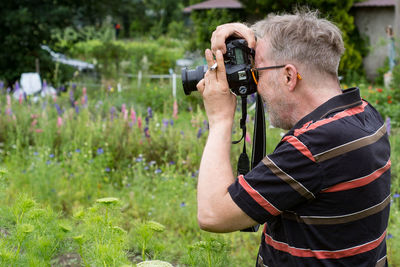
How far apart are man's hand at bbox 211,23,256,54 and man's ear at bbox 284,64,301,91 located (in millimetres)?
189

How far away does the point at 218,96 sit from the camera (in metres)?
1.71

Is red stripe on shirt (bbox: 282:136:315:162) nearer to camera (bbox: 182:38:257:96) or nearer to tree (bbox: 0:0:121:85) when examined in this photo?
camera (bbox: 182:38:257:96)

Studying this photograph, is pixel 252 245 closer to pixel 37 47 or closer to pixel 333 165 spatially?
pixel 333 165

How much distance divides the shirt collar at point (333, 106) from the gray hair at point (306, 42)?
0.30 feet

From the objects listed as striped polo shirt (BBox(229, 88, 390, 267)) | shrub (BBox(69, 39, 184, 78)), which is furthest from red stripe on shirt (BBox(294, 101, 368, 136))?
shrub (BBox(69, 39, 184, 78))

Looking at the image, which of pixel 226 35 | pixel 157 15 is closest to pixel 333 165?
pixel 226 35

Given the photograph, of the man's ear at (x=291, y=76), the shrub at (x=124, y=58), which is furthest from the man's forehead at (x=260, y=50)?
the shrub at (x=124, y=58)

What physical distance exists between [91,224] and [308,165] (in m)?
0.94

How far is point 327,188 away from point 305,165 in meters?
0.10

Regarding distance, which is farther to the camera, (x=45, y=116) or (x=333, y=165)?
(x=45, y=116)

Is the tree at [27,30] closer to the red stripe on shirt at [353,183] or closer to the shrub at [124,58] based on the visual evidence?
the shrub at [124,58]

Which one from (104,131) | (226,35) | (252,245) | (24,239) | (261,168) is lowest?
(252,245)

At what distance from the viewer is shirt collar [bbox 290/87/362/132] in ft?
5.06

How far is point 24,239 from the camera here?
6.04 feet
